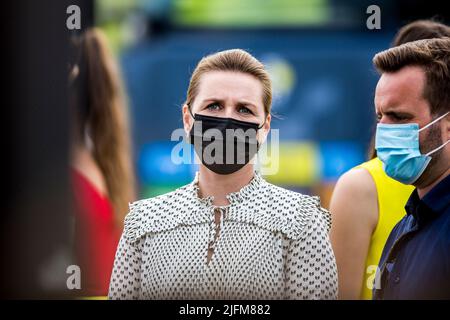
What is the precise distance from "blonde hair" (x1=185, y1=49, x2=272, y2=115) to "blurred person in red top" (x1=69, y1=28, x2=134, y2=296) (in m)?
0.97

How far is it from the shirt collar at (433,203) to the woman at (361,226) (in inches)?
6.4

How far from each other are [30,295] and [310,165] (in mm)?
1318

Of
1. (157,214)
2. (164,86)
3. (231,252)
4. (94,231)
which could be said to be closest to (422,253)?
(231,252)

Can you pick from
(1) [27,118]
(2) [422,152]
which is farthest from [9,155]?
(2) [422,152]

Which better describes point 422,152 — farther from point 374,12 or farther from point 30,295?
point 30,295

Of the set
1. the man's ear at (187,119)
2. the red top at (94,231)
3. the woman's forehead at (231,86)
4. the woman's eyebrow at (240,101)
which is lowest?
the red top at (94,231)

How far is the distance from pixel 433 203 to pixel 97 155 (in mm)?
1523

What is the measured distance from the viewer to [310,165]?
3711mm

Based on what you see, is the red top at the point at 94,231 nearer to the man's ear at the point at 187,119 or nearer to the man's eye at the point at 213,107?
the man's ear at the point at 187,119

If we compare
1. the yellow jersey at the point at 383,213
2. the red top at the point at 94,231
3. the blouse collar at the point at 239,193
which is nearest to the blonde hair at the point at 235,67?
the blouse collar at the point at 239,193

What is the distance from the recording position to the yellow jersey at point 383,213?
2541mm

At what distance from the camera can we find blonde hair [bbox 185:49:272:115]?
233 cm

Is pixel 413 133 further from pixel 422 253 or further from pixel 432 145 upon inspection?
pixel 422 253

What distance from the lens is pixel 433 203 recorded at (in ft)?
7.70
